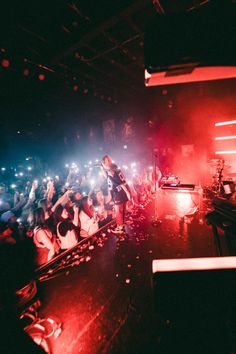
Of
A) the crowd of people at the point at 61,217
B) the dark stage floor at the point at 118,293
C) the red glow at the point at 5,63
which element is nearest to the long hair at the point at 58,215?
the crowd of people at the point at 61,217

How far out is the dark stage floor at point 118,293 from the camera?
8.29ft

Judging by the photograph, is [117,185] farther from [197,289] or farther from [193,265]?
[197,289]

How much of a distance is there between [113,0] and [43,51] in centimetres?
321

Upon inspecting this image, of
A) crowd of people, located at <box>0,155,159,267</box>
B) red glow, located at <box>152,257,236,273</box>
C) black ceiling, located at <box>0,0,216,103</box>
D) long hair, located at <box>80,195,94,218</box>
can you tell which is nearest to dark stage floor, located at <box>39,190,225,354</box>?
crowd of people, located at <box>0,155,159,267</box>

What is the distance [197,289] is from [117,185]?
13.3 feet

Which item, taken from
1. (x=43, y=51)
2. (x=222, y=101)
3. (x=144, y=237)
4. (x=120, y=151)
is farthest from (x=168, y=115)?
(x=144, y=237)

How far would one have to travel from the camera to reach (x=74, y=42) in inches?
218

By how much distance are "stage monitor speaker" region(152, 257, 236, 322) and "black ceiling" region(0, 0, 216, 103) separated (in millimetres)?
4539

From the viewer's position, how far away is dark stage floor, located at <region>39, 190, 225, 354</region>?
99.4 inches

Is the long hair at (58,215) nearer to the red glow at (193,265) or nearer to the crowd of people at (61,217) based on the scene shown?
the crowd of people at (61,217)

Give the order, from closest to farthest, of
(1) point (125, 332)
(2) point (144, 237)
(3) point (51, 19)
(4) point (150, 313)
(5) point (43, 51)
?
(1) point (125, 332), (4) point (150, 313), (3) point (51, 19), (2) point (144, 237), (5) point (43, 51)

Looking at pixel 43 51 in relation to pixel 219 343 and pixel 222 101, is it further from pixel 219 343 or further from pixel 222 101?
pixel 222 101

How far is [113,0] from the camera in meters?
4.16

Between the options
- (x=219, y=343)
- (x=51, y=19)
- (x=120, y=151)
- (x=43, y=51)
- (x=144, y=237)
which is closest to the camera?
(x=219, y=343)
